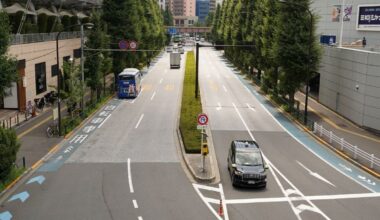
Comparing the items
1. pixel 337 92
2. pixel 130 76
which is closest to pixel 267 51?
pixel 337 92

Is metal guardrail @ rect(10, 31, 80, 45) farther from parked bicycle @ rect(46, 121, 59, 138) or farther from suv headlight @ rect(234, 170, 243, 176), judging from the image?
suv headlight @ rect(234, 170, 243, 176)

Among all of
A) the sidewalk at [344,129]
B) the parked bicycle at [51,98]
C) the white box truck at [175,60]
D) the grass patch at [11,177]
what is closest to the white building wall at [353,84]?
the sidewalk at [344,129]

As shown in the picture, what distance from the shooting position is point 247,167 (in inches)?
934

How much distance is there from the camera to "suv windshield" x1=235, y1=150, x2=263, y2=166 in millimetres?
24078

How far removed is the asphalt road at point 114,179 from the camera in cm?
2038

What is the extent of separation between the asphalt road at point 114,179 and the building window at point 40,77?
1042 centimetres

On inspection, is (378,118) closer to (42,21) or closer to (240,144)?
(240,144)

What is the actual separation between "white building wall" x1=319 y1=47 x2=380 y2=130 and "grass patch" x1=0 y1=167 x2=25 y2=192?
26.0 m

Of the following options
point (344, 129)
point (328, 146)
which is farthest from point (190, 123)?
point (344, 129)

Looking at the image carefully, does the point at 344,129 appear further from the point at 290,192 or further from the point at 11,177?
the point at 11,177

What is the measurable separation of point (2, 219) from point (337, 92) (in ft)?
111

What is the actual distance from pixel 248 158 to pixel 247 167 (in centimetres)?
83

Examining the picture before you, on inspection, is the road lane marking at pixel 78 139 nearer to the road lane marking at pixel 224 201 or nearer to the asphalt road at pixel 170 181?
the asphalt road at pixel 170 181

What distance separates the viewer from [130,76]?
5228cm
